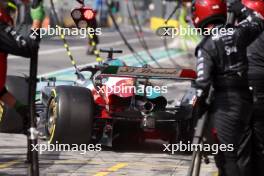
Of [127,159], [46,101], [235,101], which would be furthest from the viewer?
[46,101]

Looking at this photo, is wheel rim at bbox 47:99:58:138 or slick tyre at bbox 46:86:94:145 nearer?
slick tyre at bbox 46:86:94:145

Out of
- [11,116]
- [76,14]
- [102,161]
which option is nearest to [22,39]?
[102,161]

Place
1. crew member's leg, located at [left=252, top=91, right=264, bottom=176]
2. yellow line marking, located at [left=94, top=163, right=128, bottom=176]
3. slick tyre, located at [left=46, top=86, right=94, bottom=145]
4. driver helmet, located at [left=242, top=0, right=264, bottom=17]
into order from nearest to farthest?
1. crew member's leg, located at [left=252, top=91, right=264, bottom=176]
2. driver helmet, located at [left=242, top=0, right=264, bottom=17]
3. yellow line marking, located at [left=94, top=163, right=128, bottom=176]
4. slick tyre, located at [left=46, top=86, right=94, bottom=145]

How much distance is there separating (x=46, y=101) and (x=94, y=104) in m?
1.06

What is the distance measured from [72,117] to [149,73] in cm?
104

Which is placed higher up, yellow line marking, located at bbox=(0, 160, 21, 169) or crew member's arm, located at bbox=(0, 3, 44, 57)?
crew member's arm, located at bbox=(0, 3, 44, 57)

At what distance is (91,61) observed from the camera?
25.8m

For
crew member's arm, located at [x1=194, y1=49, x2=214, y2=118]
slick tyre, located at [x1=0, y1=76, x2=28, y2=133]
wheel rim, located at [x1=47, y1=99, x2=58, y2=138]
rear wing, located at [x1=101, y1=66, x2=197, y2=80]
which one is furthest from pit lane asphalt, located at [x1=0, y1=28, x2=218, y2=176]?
crew member's arm, located at [x1=194, y1=49, x2=214, y2=118]

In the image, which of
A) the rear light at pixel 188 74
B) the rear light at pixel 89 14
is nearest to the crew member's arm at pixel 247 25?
the rear light at pixel 188 74

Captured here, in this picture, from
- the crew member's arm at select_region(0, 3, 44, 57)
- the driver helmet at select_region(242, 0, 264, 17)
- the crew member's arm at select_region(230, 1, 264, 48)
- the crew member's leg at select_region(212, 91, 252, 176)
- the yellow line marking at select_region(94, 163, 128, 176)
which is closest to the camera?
the crew member's leg at select_region(212, 91, 252, 176)

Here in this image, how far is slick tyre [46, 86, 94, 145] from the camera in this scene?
991 cm

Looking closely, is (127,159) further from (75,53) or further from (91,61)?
(75,53)

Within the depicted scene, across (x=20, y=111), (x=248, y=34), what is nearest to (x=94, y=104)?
(x=20, y=111)

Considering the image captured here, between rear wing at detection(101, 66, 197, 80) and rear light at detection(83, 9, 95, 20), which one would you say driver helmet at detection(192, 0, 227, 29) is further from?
rear light at detection(83, 9, 95, 20)
